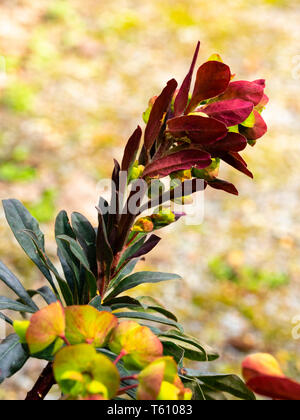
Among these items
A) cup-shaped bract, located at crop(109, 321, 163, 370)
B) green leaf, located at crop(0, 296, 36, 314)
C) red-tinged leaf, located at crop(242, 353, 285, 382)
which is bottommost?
red-tinged leaf, located at crop(242, 353, 285, 382)

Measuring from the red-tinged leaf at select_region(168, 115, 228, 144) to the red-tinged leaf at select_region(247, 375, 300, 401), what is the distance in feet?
0.77

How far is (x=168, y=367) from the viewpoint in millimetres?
336

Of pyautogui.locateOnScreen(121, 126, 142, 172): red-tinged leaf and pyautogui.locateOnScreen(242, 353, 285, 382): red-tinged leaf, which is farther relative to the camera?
pyautogui.locateOnScreen(121, 126, 142, 172): red-tinged leaf

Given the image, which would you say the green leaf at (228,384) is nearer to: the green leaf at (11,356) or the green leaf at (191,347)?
the green leaf at (191,347)

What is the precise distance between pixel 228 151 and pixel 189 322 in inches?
55.9

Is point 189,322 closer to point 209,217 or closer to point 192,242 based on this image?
point 192,242

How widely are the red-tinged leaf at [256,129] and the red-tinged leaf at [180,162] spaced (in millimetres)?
55

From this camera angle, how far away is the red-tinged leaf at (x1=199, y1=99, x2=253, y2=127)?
0.48 metres

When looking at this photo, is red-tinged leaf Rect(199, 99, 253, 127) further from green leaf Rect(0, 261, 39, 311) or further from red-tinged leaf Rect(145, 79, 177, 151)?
green leaf Rect(0, 261, 39, 311)

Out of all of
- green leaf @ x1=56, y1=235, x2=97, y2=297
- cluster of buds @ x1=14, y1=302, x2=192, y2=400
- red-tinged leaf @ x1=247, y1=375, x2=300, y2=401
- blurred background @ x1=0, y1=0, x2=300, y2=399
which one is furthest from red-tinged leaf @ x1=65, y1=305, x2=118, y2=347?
blurred background @ x1=0, y1=0, x2=300, y2=399

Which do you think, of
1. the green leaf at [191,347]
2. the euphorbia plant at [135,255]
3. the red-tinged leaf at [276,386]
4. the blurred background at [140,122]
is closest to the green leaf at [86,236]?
the euphorbia plant at [135,255]

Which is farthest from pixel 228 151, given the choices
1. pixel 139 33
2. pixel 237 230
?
pixel 139 33

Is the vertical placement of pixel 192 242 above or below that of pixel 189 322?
above

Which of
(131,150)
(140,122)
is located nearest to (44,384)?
(131,150)
